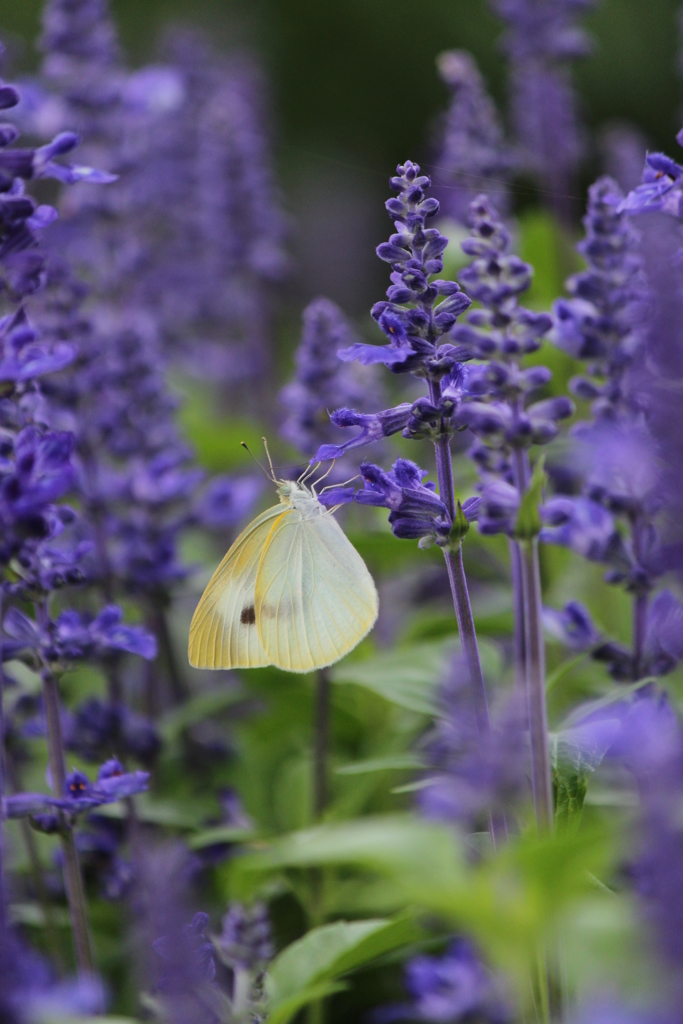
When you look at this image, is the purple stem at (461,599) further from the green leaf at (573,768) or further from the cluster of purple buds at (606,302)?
the cluster of purple buds at (606,302)

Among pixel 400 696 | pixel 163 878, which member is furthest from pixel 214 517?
pixel 163 878


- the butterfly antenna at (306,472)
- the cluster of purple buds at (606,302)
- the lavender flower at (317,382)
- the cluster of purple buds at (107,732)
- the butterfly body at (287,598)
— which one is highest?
the cluster of purple buds at (606,302)

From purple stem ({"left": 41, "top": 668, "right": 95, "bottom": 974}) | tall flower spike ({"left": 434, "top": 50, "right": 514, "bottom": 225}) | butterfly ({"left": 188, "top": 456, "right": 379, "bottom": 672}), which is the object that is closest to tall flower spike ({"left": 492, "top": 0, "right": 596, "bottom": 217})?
tall flower spike ({"left": 434, "top": 50, "right": 514, "bottom": 225})

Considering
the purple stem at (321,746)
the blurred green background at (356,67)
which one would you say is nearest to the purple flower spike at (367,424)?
the purple stem at (321,746)

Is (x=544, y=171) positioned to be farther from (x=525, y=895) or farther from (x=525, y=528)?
(x=525, y=895)

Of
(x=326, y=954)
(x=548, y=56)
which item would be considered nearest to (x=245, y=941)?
(x=326, y=954)

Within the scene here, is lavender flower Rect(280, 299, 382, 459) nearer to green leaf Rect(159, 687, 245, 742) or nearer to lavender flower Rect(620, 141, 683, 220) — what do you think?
green leaf Rect(159, 687, 245, 742)

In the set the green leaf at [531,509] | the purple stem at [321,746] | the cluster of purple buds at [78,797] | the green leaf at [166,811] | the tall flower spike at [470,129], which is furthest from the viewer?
the tall flower spike at [470,129]
